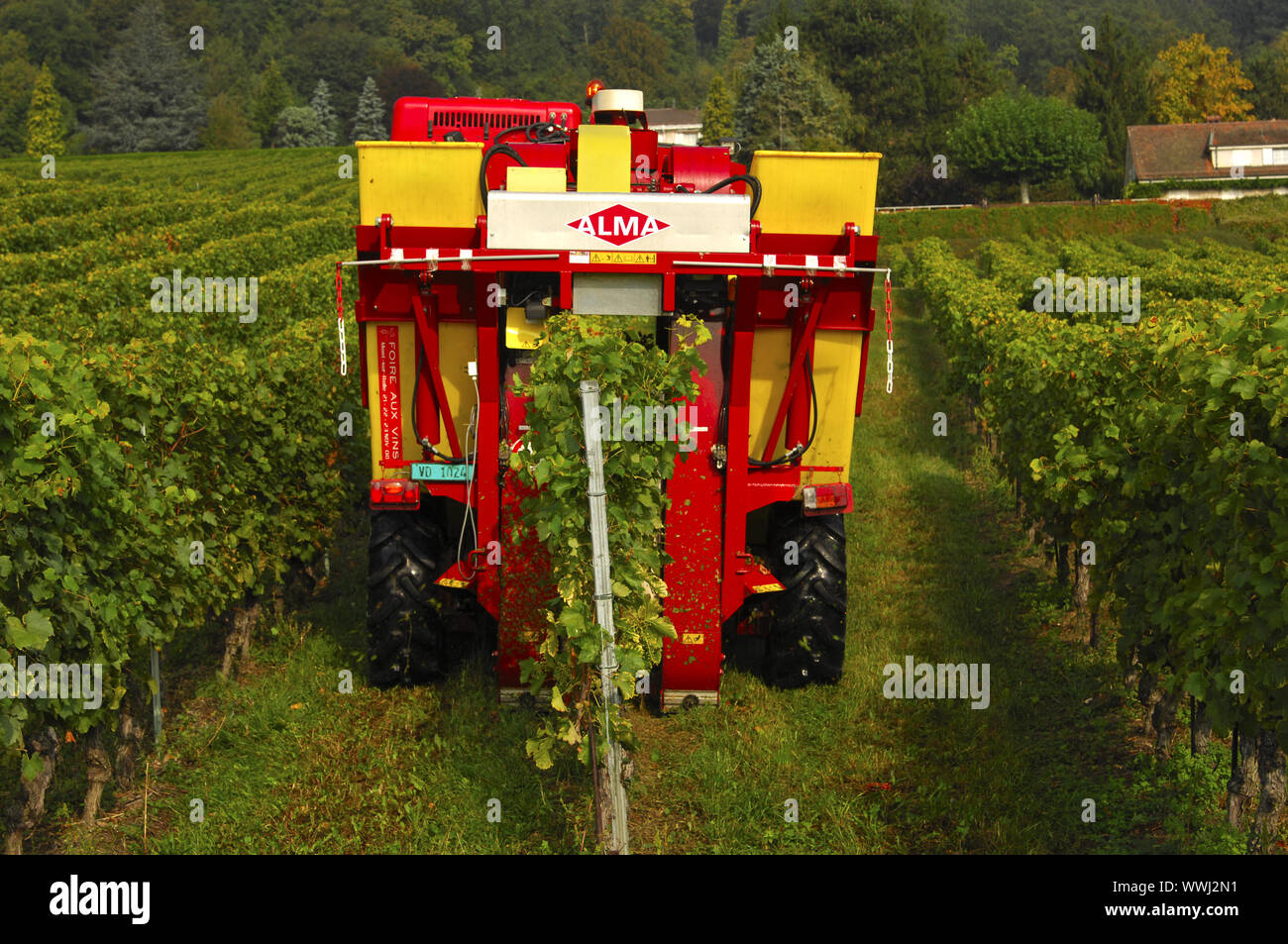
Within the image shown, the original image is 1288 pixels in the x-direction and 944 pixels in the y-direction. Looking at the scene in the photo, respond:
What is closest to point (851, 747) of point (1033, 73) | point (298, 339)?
point (298, 339)

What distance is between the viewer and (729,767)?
256 inches

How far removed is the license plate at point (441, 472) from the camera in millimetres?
7262

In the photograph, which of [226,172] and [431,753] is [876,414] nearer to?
[431,753]

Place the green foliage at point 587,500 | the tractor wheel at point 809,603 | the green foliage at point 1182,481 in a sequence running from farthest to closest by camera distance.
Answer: the tractor wheel at point 809,603
the green foliage at point 587,500
the green foliage at point 1182,481

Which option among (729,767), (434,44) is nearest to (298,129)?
(434,44)

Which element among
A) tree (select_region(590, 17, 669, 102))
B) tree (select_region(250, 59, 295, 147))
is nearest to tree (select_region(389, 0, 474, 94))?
tree (select_region(250, 59, 295, 147))

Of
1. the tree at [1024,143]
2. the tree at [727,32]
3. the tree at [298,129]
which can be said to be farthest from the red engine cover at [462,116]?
the tree at [727,32]

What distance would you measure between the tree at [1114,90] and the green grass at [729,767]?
7632 cm

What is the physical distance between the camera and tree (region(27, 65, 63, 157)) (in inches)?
3169

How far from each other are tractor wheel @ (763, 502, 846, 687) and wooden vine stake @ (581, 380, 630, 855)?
2082mm

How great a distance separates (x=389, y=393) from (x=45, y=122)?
283ft

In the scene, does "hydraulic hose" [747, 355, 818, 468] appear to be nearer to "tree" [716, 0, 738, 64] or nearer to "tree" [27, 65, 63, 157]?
"tree" [27, 65, 63, 157]

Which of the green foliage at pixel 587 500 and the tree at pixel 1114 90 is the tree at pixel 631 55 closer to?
the tree at pixel 1114 90

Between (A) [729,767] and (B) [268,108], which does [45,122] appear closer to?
(B) [268,108]
